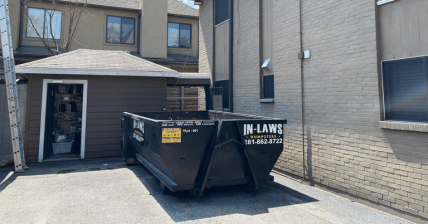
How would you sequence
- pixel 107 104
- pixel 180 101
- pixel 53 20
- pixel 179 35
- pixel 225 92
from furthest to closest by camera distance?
1. pixel 179 35
2. pixel 180 101
3. pixel 53 20
4. pixel 225 92
5. pixel 107 104

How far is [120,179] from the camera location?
6.76m

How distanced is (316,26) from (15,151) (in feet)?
29.6

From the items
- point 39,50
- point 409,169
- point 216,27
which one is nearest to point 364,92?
point 409,169

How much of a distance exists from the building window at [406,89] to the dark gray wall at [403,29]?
17cm

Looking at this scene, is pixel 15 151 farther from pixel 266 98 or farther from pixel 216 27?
pixel 216 27

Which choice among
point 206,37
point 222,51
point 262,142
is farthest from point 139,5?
point 262,142

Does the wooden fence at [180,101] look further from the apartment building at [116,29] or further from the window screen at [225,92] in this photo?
the window screen at [225,92]

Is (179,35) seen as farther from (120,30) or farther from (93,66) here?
(93,66)

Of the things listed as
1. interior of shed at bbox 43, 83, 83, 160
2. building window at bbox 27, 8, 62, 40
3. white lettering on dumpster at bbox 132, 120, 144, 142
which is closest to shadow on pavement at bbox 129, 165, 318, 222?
white lettering on dumpster at bbox 132, 120, 144, 142

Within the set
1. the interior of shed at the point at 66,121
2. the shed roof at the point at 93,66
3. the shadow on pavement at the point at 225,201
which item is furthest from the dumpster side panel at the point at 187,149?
the interior of shed at the point at 66,121

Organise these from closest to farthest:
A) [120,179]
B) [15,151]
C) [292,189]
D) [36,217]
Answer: [36,217] < [292,189] < [120,179] < [15,151]

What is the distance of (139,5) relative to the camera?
1762 centimetres

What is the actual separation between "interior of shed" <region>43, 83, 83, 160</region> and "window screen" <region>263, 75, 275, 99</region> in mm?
7292

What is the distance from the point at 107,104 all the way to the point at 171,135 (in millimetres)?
5623
